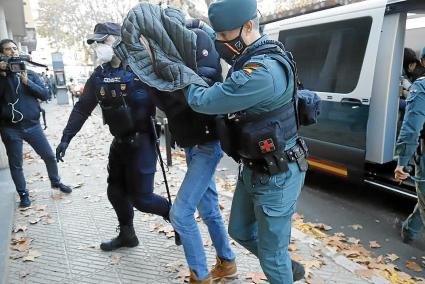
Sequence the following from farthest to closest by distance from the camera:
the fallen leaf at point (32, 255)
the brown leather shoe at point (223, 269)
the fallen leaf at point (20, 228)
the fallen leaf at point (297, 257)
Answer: the fallen leaf at point (20, 228) < the fallen leaf at point (32, 255) < the fallen leaf at point (297, 257) < the brown leather shoe at point (223, 269)

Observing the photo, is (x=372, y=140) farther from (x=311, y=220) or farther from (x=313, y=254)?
(x=313, y=254)

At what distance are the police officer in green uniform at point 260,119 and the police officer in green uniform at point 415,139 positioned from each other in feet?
4.67

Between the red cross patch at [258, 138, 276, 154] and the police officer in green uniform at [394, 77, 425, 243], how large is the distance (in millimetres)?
1692

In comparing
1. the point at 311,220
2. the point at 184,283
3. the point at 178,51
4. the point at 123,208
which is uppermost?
the point at 178,51

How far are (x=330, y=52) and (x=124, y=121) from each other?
2855 millimetres

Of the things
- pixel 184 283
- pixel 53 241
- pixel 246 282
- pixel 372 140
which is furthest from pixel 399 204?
pixel 53 241

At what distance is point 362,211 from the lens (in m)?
4.47

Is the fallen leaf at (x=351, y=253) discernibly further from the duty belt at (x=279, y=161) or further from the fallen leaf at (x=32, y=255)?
the fallen leaf at (x=32, y=255)

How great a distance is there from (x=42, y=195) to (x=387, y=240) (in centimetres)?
409

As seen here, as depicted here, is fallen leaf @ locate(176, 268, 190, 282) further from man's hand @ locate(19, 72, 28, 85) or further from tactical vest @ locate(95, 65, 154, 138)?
man's hand @ locate(19, 72, 28, 85)

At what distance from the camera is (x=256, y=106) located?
189 cm

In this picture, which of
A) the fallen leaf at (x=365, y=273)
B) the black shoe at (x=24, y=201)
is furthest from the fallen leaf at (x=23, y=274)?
the fallen leaf at (x=365, y=273)

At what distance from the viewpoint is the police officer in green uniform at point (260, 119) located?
70.7 inches

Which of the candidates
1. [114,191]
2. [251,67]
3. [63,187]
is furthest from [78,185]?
[251,67]
